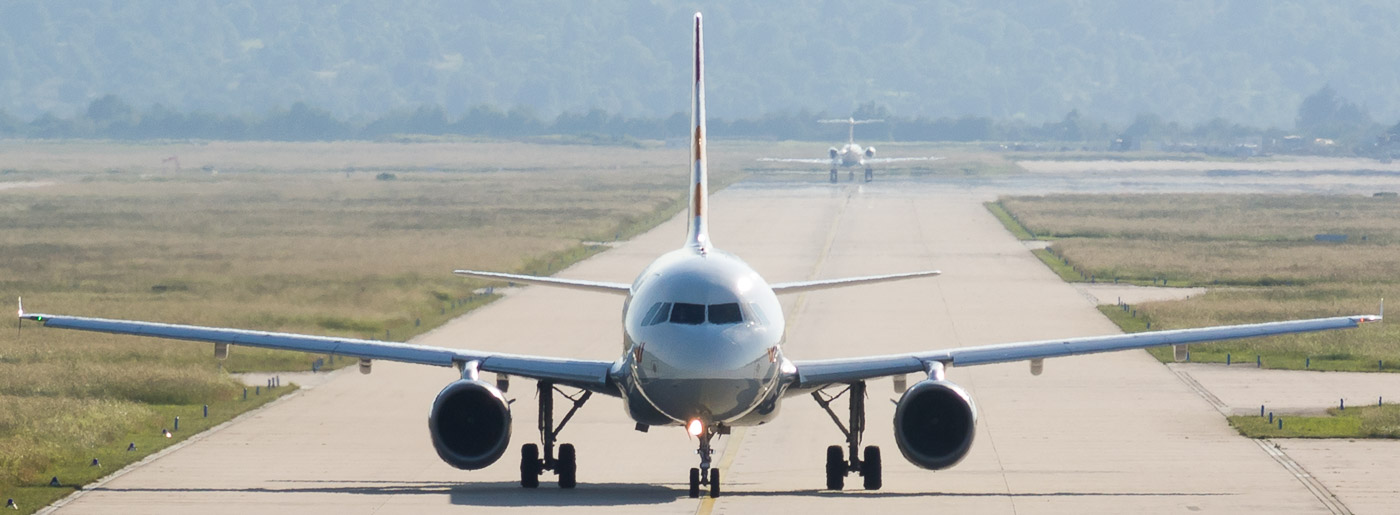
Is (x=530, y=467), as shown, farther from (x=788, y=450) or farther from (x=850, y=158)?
(x=850, y=158)

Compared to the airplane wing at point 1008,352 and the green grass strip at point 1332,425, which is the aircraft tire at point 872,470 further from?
the green grass strip at point 1332,425

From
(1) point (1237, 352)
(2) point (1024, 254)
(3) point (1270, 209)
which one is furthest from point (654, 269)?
(3) point (1270, 209)

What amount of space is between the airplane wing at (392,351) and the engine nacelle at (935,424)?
14.3ft

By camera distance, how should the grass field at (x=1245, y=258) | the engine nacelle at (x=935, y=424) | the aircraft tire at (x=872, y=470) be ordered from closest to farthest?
1. the engine nacelle at (x=935, y=424)
2. the aircraft tire at (x=872, y=470)
3. the grass field at (x=1245, y=258)

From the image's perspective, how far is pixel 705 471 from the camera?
26.4 meters

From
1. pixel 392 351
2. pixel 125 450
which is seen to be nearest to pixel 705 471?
pixel 392 351

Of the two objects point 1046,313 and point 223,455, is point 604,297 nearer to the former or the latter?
point 1046,313

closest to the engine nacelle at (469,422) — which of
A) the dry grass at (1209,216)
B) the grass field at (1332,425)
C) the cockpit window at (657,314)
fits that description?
the cockpit window at (657,314)

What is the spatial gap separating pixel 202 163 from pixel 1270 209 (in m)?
101

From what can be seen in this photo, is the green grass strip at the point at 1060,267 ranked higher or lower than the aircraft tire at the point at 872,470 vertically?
lower

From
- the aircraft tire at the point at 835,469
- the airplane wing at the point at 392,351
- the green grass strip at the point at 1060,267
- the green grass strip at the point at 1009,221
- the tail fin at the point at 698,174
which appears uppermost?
the tail fin at the point at 698,174

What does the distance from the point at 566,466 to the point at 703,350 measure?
5059 mm

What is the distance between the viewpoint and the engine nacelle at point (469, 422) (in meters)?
25.4

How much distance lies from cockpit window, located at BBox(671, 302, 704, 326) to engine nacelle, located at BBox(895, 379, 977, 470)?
2.99m
